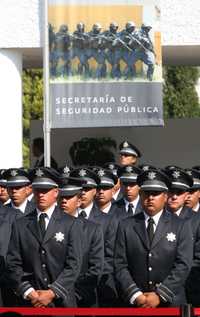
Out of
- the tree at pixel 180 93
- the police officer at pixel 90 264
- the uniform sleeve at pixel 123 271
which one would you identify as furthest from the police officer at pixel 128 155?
the tree at pixel 180 93

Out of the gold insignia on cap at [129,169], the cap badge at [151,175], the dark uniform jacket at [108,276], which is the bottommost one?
the dark uniform jacket at [108,276]

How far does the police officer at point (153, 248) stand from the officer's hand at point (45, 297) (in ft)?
1.72

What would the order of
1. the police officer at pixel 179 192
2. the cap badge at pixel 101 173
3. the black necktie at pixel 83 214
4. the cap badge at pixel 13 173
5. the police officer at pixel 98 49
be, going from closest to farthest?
1. the police officer at pixel 179 192
2. the black necktie at pixel 83 214
3. the cap badge at pixel 13 173
4. the cap badge at pixel 101 173
5. the police officer at pixel 98 49

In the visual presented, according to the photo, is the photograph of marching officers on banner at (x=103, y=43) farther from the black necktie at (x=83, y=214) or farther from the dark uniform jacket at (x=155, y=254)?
the dark uniform jacket at (x=155, y=254)

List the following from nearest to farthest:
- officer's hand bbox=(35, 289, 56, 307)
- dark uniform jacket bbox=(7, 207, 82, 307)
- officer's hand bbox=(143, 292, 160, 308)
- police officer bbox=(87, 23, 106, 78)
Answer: officer's hand bbox=(143, 292, 160, 308) < officer's hand bbox=(35, 289, 56, 307) < dark uniform jacket bbox=(7, 207, 82, 307) < police officer bbox=(87, 23, 106, 78)

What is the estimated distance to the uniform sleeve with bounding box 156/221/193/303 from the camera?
8234 millimetres

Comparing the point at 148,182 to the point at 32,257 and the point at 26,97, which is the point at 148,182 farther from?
the point at 26,97

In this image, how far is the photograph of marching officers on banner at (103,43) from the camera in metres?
15.4

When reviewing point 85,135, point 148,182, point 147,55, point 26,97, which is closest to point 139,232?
point 148,182

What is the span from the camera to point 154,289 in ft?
27.6

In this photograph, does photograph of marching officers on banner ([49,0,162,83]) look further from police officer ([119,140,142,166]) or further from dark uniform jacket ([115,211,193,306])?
dark uniform jacket ([115,211,193,306])

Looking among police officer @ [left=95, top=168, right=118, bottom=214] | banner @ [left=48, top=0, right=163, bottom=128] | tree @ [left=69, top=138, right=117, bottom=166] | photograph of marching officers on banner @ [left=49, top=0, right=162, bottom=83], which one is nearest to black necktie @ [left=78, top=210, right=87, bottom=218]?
police officer @ [left=95, top=168, right=118, bottom=214]

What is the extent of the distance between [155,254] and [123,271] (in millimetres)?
296

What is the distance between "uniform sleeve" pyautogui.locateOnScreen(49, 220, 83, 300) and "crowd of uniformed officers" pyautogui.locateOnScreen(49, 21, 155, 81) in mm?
7000
